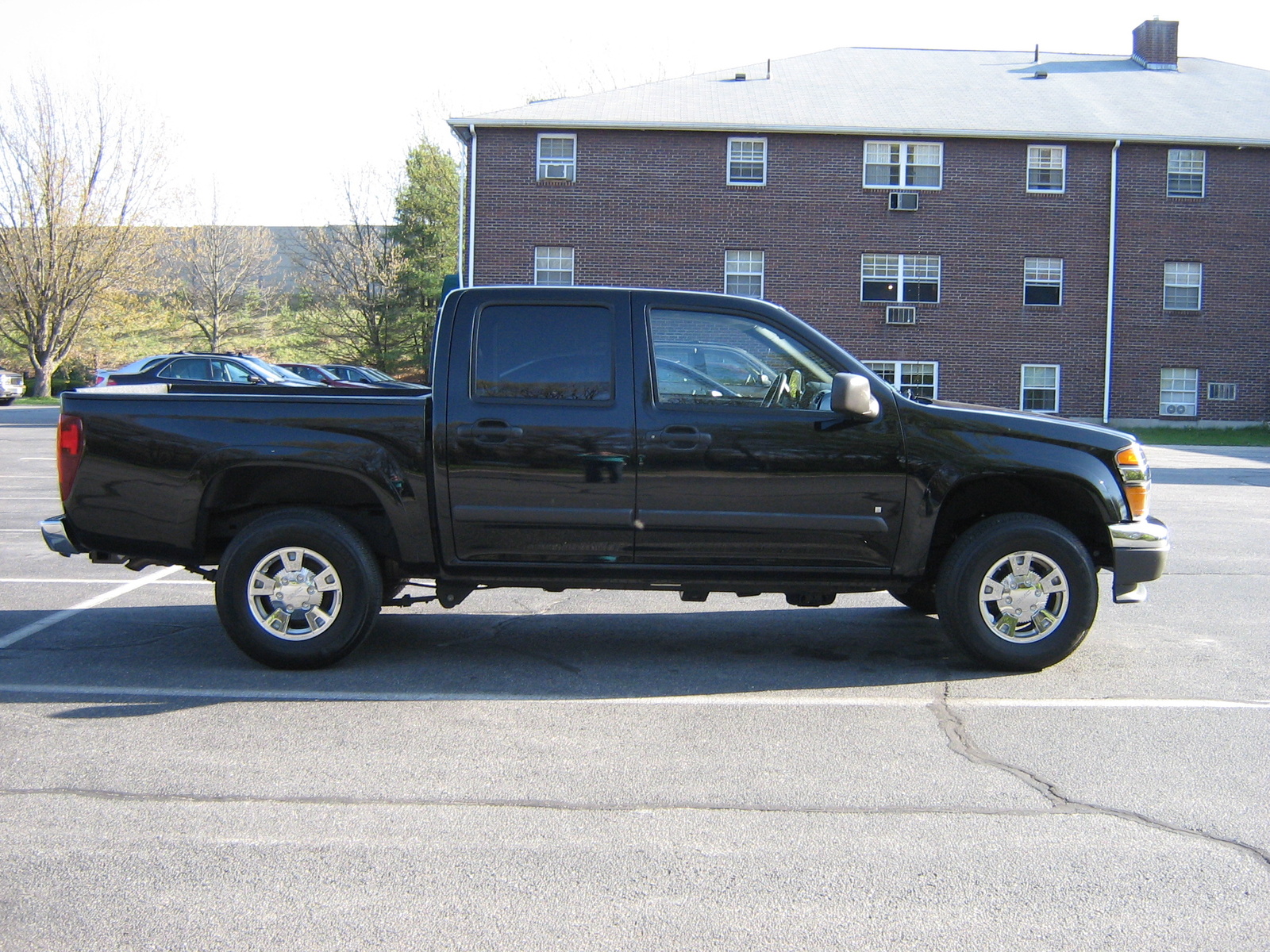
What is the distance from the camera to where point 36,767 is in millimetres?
4426

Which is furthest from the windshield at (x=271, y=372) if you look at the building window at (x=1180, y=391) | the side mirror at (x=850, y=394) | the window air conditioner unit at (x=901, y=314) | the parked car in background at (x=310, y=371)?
the building window at (x=1180, y=391)

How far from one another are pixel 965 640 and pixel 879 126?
85.3 ft

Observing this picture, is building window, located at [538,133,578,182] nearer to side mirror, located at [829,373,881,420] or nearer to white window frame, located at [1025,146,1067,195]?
white window frame, located at [1025,146,1067,195]

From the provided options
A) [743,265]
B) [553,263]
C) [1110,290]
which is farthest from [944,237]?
[553,263]

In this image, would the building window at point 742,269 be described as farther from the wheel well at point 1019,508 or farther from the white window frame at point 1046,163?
the wheel well at point 1019,508

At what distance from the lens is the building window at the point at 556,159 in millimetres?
30016

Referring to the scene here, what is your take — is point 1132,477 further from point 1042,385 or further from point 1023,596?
point 1042,385

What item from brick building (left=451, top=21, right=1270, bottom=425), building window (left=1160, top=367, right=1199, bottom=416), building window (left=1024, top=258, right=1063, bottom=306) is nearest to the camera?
brick building (left=451, top=21, right=1270, bottom=425)

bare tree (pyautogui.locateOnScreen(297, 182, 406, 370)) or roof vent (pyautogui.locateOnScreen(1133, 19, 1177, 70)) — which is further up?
roof vent (pyautogui.locateOnScreen(1133, 19, 1177, 70))

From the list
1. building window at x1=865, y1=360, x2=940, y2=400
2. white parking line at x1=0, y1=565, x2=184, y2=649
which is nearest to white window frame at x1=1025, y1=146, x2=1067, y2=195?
building window at x1=865, y1=360, x2=940, y2=400

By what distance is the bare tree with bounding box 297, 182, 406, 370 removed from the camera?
1911 inches

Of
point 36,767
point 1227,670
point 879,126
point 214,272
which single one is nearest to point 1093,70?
point 879,126

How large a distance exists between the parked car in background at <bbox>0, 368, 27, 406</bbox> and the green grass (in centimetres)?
3519

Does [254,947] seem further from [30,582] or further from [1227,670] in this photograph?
[30,582]
